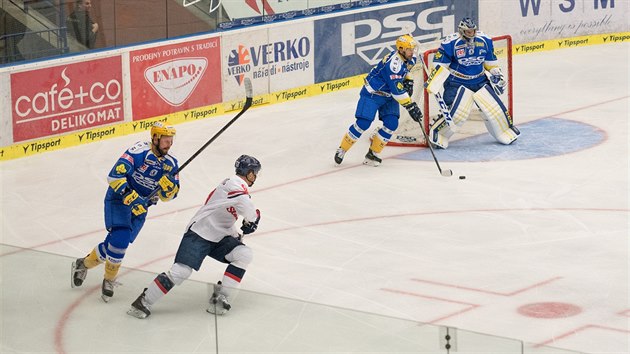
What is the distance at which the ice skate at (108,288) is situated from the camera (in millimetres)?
8023

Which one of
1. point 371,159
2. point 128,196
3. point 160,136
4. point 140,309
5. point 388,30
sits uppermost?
point 160,136

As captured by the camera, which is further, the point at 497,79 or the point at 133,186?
the point at 497,79

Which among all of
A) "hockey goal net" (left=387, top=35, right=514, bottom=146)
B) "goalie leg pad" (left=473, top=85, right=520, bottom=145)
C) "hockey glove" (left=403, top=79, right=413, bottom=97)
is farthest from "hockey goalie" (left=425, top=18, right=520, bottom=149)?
"hockey glove" (left=403, top=79, right=413, bottom=97)

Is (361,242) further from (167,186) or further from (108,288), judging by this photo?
(108,288)

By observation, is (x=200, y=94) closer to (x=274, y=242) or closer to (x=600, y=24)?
(x=274, y=242)

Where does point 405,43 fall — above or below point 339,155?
above

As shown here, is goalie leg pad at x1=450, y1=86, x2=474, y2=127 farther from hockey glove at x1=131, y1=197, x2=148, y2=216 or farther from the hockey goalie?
hockey glove at x1=131, y1=197, x2=148, y2=216

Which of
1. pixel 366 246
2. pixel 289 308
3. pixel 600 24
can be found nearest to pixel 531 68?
pixel 600 24

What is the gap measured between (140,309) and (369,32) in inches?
379

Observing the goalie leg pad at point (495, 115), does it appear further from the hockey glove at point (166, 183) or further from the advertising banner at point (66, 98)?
the hockey glove at point (166, 183)

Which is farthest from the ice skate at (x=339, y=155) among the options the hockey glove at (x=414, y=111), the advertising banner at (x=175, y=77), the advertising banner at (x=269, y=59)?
the advertising banner at (x=269, y=59)

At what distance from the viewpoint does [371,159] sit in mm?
13102

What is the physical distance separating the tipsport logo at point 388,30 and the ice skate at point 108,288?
29.4 ft

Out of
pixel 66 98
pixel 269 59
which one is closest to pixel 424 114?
pixel 269 59
